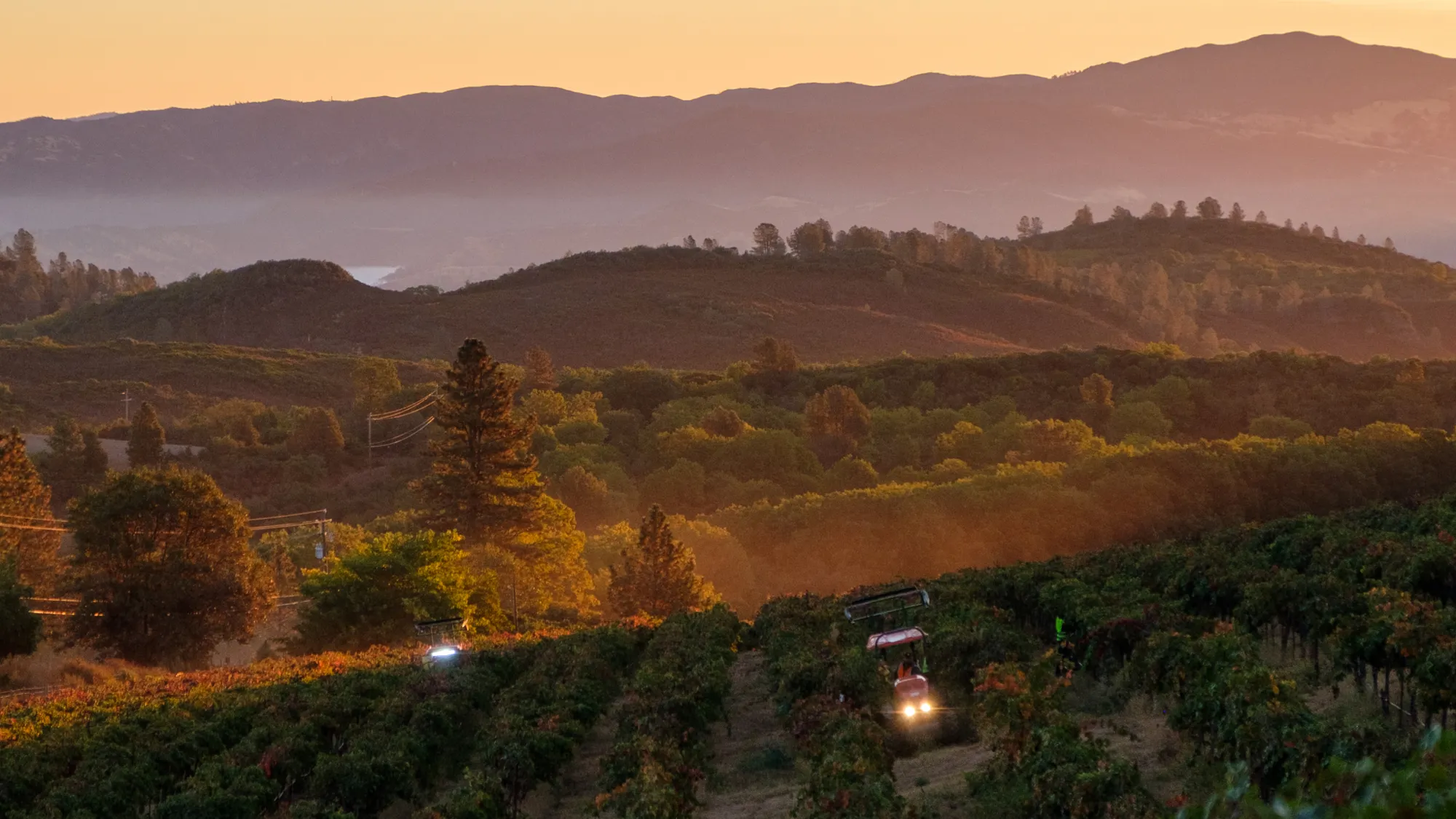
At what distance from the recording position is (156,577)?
4616cm

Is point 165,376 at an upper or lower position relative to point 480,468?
lower

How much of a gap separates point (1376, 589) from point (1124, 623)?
195 inches

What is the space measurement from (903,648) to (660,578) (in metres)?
22.9

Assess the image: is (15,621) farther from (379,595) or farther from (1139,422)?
(1139,422)

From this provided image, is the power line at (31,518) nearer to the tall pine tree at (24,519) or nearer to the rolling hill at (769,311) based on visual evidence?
the tall pine tree at (24,519)

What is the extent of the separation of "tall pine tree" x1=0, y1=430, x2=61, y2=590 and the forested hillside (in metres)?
81.9

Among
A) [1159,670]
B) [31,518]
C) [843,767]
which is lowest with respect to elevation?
[31,518]

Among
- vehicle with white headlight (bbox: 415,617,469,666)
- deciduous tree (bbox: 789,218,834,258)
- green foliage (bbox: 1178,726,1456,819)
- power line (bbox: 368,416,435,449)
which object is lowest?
power line (bbox: 368,416,435,449)

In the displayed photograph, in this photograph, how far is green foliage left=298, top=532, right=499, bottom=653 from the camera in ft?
158

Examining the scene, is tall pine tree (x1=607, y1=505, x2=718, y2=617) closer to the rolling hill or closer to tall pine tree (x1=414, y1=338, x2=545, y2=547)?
tall pine tree (x1=414, y1=338, x2=545, y2=547)

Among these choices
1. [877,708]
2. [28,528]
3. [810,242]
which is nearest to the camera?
[877,708]

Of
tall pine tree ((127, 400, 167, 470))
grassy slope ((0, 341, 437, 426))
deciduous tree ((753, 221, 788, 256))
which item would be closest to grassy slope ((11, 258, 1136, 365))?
deciduous tree ((753, 221, 788, 256))

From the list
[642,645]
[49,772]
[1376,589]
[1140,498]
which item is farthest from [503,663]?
[1140,498]

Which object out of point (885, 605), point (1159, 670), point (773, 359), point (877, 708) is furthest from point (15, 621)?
point (773, 359)
